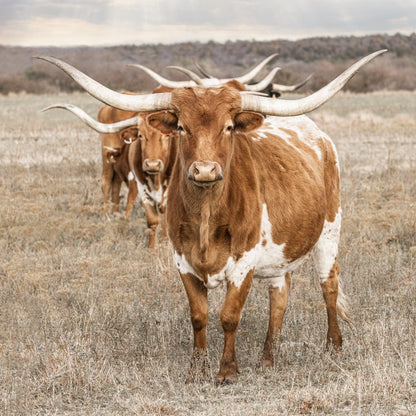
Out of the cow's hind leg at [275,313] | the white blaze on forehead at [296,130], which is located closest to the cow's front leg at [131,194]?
the white blaze on forehead at [296,130]

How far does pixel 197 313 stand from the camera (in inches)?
187

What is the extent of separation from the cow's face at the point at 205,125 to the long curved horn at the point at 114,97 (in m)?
0.10

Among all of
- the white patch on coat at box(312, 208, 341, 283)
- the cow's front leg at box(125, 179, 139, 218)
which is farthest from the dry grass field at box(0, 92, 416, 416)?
the white patch on coat at box(312, 208, 341, 283)

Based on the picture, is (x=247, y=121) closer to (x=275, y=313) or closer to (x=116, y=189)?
(x=275, y=313)

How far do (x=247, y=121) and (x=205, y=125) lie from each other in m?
0.40

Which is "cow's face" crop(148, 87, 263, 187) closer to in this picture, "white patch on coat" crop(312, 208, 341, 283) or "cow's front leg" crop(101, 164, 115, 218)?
"white patch on coat" crop(312, 208, 341, 283)

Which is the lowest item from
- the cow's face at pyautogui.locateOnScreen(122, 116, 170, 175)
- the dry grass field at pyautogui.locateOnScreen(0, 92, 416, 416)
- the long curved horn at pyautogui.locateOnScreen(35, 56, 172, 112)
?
the dry grass field at pyautogui.locateOnScreen(0, 92, 416, 416)

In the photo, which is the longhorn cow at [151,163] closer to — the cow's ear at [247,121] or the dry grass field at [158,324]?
the dry grass field at [158,324]

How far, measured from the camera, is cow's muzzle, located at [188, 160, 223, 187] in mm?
3979

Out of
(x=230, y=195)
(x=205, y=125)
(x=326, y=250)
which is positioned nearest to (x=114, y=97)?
(x=205, y=125)

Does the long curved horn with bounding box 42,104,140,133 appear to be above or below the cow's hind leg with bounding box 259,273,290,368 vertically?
above

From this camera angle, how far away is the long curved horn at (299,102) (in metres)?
4.46

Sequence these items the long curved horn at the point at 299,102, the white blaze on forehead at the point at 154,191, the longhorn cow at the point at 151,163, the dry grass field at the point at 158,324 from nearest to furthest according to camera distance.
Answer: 1. the dry grass field at the point at 158,324
2. the long curved horn at the point at 299,102
3. the longhorn cow at the point at 151,163
4. the white blaze on forehead at the point at 154,191

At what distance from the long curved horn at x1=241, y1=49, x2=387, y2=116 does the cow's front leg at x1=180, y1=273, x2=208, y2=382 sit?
125 cm
